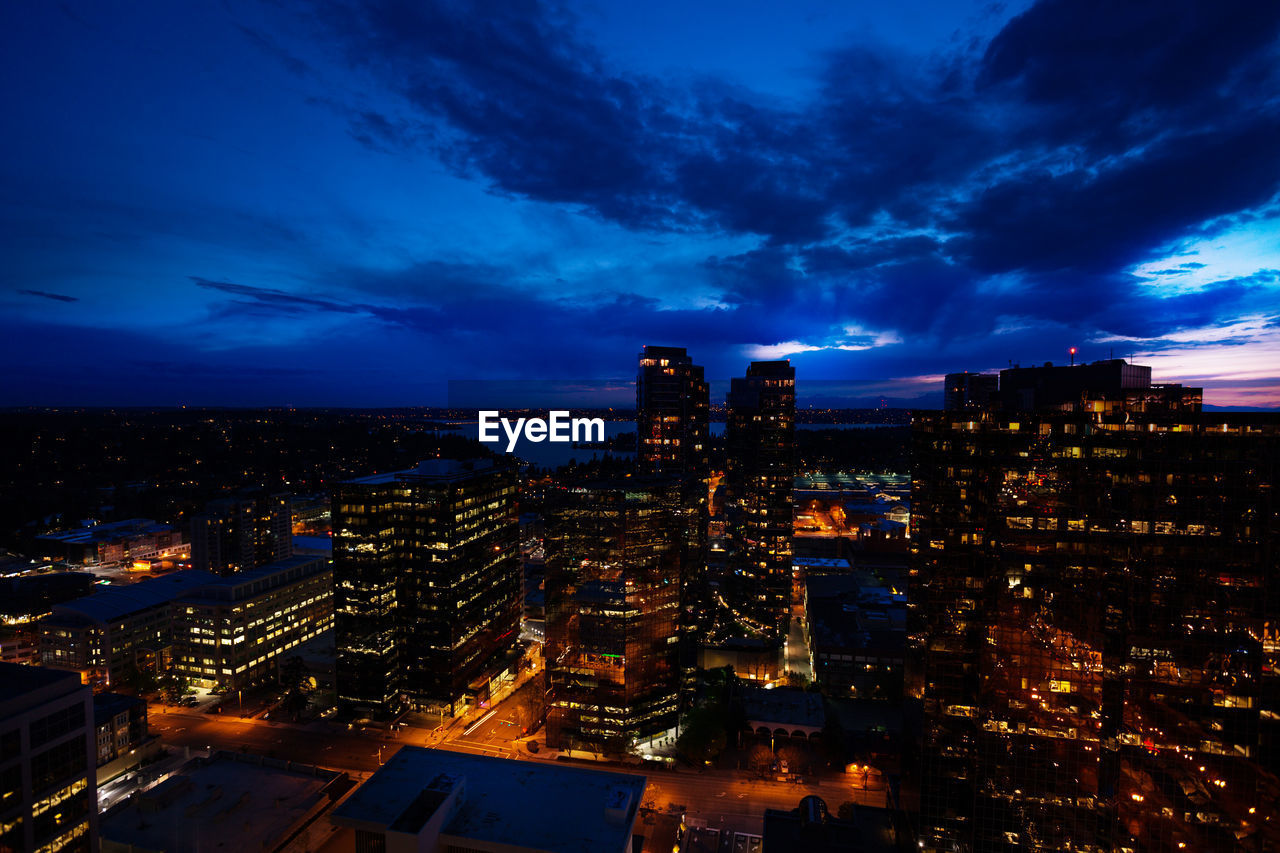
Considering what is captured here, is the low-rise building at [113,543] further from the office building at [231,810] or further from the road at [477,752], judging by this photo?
the office building at [231,810]

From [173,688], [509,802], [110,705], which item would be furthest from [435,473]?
[173,688]

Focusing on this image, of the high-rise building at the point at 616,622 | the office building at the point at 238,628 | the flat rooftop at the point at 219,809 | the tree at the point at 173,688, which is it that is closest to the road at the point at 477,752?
the tree at the point at 173,688

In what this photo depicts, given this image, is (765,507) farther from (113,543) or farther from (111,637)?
(113,543)

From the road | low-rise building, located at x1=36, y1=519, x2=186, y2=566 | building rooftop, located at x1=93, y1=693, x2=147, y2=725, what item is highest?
low-rise building, located at x1=36, y1=519, x2=186, y2=566

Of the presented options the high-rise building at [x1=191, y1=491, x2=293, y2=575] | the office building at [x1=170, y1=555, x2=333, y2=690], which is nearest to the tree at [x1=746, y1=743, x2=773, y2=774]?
the office building at [x1=170, y1=555, x2=333, y2=690]

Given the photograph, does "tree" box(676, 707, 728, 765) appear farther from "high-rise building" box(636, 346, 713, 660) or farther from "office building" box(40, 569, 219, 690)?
"office building" box(40, 569, 219, 690)

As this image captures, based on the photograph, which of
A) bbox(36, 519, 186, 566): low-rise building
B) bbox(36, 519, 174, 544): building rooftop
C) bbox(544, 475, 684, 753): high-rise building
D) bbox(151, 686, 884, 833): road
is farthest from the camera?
bbox(36, 519, 174, 544): building rooftop

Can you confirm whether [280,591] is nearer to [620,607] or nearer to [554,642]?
[554,642]
